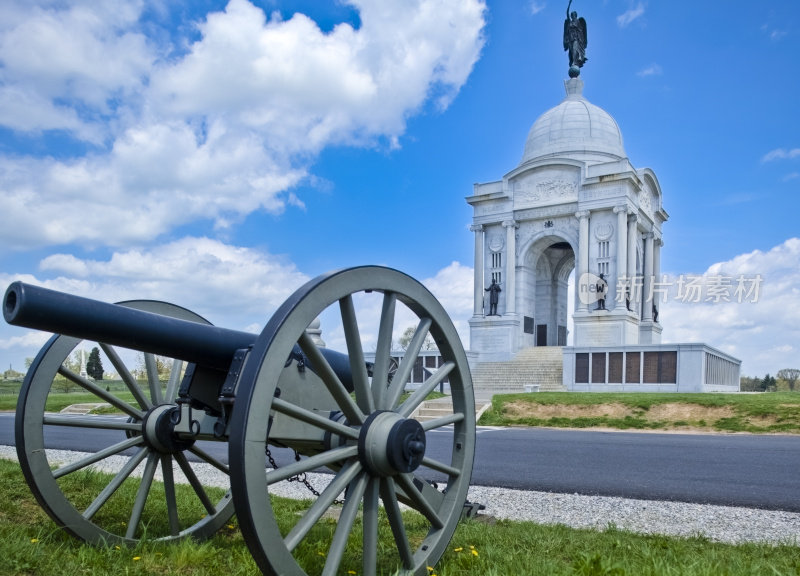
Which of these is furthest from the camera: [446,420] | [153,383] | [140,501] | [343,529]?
[153,383]

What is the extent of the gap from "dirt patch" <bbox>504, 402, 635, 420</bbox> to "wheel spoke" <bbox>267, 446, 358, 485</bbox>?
16.6 meters

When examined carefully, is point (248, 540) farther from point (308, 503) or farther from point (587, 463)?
point (587, 463)

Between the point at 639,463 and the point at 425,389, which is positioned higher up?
the point at 425,389

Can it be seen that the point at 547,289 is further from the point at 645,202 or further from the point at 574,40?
the point at 574,40

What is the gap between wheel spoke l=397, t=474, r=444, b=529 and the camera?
3814 mm

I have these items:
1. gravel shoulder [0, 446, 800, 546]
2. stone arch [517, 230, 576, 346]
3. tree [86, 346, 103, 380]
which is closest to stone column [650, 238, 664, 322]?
stone arch [517, 230, 576, 346]

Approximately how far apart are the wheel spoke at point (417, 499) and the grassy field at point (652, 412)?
15.2 metres

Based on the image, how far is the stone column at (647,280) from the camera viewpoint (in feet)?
131

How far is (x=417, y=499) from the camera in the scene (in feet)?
12.7

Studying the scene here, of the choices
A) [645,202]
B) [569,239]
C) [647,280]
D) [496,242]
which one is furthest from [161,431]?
[647,280]

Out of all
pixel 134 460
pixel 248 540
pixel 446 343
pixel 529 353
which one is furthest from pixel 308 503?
pixel 529 353

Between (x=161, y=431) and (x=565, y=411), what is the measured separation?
16.6m

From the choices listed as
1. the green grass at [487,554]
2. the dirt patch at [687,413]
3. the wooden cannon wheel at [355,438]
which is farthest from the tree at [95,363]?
the wooden cannon wheel at [355,438]

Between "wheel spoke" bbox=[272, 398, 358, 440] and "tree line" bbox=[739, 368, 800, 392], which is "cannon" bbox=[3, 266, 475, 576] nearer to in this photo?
"wheel spoke" bbox=[272, 398, 358, 440]
